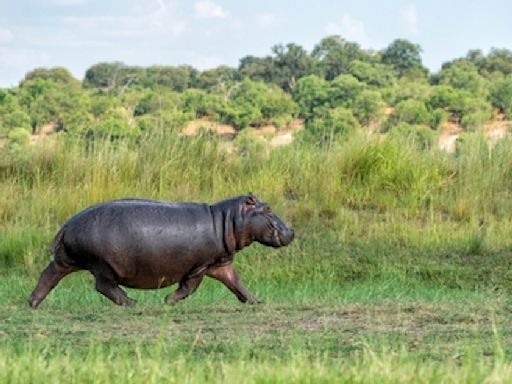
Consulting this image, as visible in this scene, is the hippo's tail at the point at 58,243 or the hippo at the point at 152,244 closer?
the hippo at the point at 152,244

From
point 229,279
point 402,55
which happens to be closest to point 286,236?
point 229,279

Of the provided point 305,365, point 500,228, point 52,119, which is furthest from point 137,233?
point 52,119

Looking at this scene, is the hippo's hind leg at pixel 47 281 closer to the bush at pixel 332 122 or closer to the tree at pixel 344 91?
the bush at pixel 332 122

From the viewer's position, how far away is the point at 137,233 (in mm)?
7230

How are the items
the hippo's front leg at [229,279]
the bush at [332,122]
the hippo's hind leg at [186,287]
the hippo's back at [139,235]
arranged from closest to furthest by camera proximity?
1. the hippo's back at [139,235]
2. the hippo's hind leg at [186,287]
3. the hippo's front leg at [229,279]
4. the bush at [332,122]

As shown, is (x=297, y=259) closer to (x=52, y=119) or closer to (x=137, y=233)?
(x=137, y=233)

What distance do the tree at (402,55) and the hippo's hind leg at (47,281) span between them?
41761 millimetres

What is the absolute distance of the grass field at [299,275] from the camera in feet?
15.2

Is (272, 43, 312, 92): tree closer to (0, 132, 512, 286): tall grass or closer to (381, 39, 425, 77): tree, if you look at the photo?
(381, 39, 425, 77): tree

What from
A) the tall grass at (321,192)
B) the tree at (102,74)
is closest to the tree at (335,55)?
the tree at (102,74)

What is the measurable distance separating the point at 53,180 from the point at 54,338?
839cm

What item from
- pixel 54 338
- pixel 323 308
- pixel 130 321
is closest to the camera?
pixel 54 338

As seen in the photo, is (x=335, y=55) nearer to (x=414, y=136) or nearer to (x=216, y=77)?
(x=216, y=77)

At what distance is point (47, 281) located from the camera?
7535mm
